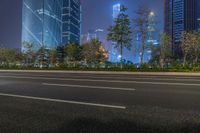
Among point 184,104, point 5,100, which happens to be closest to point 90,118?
point 184,104

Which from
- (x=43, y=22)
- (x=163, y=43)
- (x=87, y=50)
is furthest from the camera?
(x=43, y=22)

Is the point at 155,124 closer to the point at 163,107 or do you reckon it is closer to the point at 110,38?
the point at 163,107

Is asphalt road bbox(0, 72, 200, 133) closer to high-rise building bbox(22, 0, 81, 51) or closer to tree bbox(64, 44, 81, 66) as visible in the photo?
tree bbox(64, 44, 81, 66)

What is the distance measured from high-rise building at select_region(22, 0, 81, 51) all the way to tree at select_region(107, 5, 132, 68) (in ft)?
251

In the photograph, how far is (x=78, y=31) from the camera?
155 meters

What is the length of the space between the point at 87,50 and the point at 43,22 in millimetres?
79554

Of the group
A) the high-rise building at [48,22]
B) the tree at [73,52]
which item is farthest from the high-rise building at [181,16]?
the high-rise building at [48,22]

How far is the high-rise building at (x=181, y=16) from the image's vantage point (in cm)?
8069

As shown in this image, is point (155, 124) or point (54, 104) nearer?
point (155, 124)

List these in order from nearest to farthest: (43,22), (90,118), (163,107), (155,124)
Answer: (155,124), (90,118), (163,107), (43,22)

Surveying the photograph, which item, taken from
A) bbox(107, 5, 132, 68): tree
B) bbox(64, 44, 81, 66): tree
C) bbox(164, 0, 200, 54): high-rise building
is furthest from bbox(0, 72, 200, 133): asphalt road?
bbox(164, 0, 200, 54): high-rise building

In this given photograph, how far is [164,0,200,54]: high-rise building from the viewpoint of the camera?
265 feet

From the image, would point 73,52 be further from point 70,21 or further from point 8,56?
point 70,21

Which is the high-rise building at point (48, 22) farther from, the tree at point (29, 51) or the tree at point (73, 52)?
the tree at point (29, 51)
